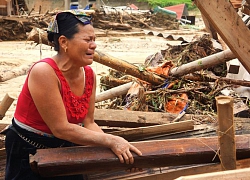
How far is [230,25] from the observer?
3727 millimetres

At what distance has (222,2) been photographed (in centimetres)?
365

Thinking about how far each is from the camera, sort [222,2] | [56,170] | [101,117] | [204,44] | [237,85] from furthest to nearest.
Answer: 1. [204,44]
2. [237,85]
3. [101,117]
4. [222,2]
5. [56,170]

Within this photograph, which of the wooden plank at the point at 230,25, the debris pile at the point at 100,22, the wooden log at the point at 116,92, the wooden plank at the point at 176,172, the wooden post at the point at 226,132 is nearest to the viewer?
the wooden post at the point at 226,132

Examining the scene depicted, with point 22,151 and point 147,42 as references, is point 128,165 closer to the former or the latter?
point 22,151

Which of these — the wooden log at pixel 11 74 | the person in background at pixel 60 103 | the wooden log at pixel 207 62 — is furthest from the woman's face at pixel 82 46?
the wooden log at pixel 11 74

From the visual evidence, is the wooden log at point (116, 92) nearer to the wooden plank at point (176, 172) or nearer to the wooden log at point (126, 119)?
the wooden log at point (126, 119)

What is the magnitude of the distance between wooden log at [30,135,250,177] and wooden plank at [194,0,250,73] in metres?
1.27

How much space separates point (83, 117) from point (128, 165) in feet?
1.87

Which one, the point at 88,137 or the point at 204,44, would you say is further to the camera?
the point at 204,44

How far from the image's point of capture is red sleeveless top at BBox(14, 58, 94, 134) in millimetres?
2809

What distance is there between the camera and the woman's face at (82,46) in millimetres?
2805

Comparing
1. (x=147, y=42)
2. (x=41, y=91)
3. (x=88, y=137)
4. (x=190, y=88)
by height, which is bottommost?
(x=147, y=42)

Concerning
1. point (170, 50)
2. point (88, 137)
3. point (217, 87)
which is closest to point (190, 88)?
point (217, 87)

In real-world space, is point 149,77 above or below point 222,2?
below
